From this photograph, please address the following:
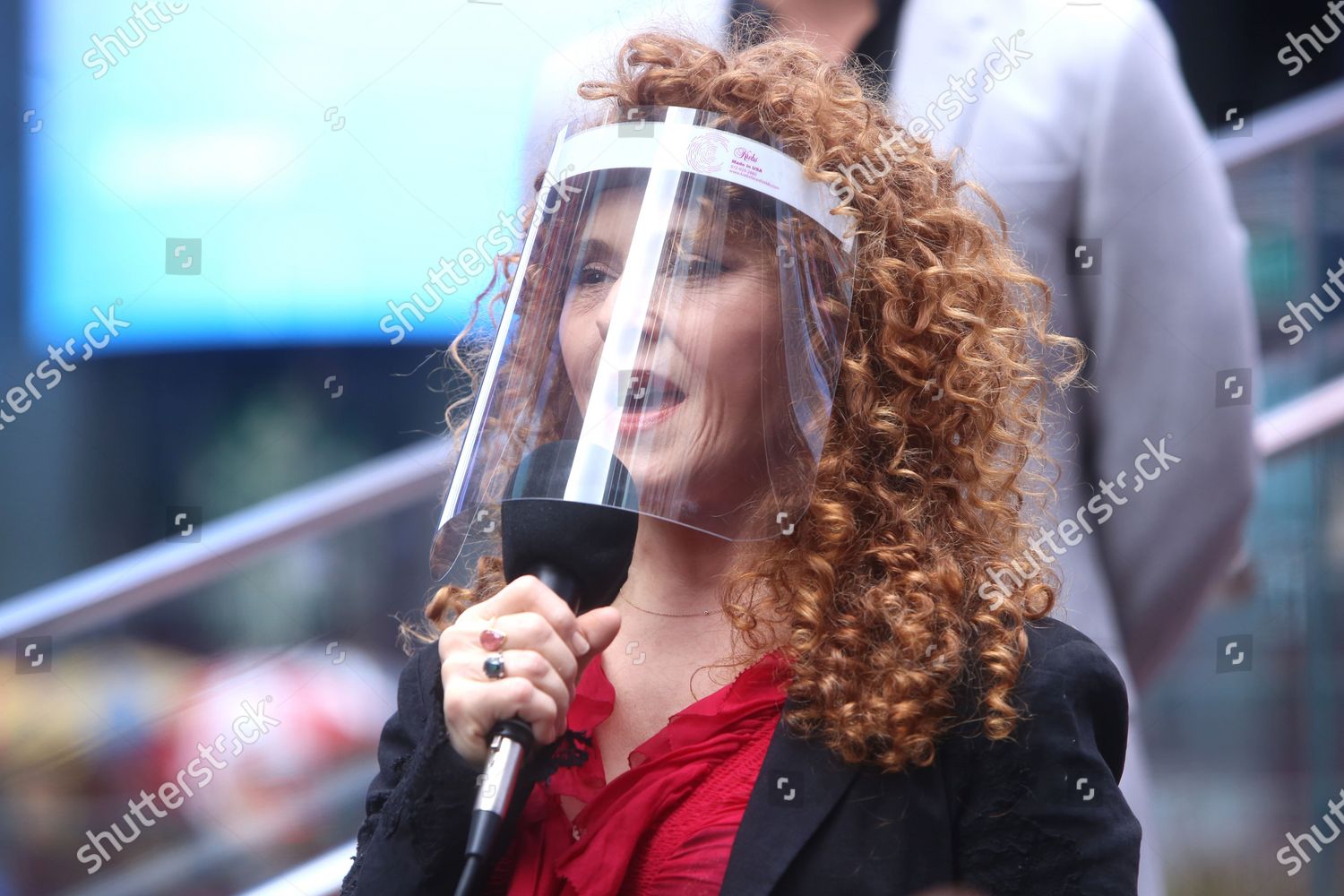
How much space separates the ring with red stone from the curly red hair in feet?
1.08

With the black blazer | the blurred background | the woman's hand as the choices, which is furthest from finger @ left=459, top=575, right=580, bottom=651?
the blurred background

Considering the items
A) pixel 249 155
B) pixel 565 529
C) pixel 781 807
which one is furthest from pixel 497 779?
pixel 249 155

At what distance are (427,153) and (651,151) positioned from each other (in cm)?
142

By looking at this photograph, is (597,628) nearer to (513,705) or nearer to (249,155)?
(513,705)

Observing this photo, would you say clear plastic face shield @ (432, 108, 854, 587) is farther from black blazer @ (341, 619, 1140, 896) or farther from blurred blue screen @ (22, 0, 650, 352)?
blurred blue screen @ (22, 0, 650, 352)

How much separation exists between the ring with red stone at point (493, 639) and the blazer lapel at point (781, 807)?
0.29 metres

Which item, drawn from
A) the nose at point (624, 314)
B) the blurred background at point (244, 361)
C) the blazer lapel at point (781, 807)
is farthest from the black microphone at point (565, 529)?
the blurred background at point (244, 361)

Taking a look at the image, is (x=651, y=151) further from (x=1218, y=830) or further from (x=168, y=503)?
(x=1218, y=830)

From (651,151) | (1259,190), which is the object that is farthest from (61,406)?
(1259,190)

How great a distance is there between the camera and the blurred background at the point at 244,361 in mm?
2373

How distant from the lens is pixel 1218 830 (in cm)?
233

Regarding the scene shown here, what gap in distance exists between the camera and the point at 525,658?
87cm

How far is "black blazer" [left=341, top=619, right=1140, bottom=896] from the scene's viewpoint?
100 centimetres

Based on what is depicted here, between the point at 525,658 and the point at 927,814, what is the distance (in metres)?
0.41
